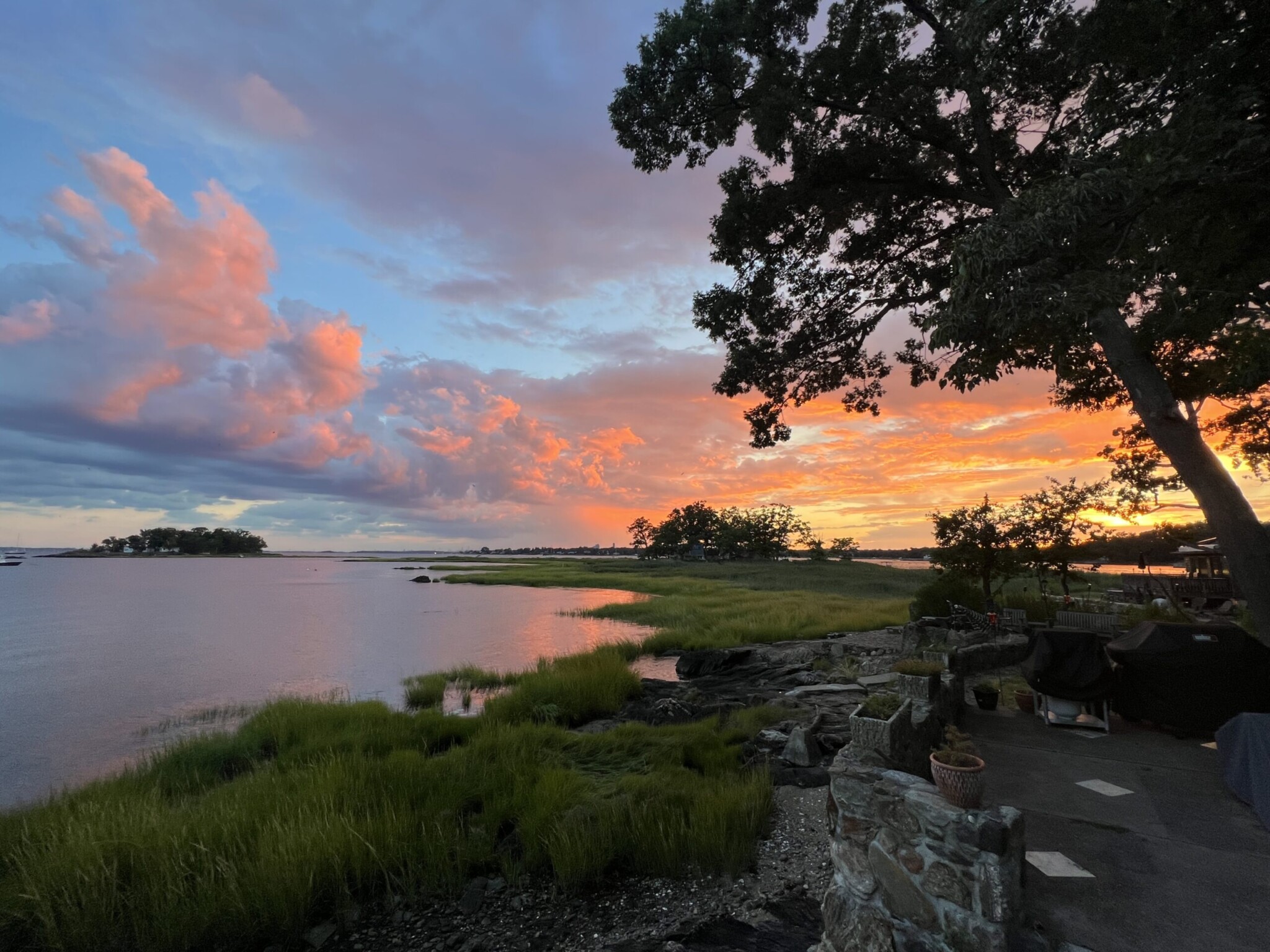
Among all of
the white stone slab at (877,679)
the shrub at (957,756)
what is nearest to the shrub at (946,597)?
the white stone slab at (877,679)

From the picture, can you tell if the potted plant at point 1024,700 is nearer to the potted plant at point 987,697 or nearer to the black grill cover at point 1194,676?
the potted plant at point 987,697

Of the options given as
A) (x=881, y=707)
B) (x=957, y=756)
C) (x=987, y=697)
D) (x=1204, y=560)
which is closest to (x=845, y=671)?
(x=987, y=697)

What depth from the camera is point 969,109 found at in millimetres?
11602

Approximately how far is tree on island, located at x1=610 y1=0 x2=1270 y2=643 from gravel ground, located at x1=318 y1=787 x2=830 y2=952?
264 inches

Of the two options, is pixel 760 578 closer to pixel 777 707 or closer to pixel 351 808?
Answer: pixel 777 707

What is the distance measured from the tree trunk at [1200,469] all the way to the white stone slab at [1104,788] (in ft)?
16.2

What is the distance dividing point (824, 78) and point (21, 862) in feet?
55.8

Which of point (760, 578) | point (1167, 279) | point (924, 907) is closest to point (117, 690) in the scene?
Answer: point (924, 907)

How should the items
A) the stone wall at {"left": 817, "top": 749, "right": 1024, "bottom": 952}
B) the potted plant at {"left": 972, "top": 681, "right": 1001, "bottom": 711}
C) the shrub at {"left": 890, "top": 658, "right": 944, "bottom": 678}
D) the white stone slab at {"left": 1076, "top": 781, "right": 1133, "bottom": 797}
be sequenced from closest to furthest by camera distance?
the stone wall at {"left": 817, "top": 749, "right": 1024, "bottom": 952} → the white stone slab at {"left": 1076, "top": 781, "right": 1133, "bottom": 797} → the shrub at {"left": 890, "top": 658, "right": 944, "bottom": 678} → the potted plant at {"left": 972, "top": 681, "right": 1001, "bottom": 711}

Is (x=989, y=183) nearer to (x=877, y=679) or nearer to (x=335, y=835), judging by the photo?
(x=877, y=679)

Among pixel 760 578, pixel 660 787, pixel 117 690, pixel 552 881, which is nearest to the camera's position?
pixel 552 881

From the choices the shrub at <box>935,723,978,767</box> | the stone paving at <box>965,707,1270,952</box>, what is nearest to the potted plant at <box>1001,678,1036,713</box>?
the stone paving at <box>965,707,1270,952</box>

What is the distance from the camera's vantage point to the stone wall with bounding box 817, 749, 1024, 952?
4.04 metres

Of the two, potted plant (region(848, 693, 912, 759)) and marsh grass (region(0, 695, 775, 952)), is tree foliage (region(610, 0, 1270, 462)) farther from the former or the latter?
marsh grass (region(0, 695, 775, 952))
